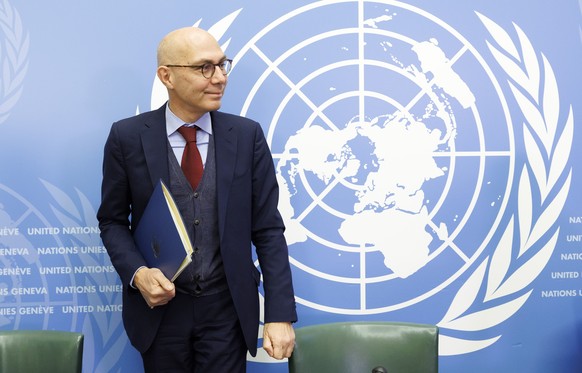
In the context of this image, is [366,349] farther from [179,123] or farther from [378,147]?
[179,123]

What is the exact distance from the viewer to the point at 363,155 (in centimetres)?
306

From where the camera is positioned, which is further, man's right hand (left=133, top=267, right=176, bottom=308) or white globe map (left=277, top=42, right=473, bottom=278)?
white globe map (left=277, top=42, right=473, bottom=278)

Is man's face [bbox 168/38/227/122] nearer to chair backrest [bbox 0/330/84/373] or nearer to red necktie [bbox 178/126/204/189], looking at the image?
red necktie [bbox 178/126/204/189]

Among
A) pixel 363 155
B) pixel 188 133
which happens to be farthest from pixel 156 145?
pixel 363 155

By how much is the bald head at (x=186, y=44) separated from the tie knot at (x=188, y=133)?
9.6 inches

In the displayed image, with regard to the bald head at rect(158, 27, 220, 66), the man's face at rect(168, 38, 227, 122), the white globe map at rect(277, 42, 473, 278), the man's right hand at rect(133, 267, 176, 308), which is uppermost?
the bald head at rect(158, 27, 220, 66)

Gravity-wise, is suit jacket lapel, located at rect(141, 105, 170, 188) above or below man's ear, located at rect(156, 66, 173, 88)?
below

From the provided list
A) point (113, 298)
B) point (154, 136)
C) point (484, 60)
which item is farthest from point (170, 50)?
point (484, 60)

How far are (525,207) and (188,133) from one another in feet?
5.57

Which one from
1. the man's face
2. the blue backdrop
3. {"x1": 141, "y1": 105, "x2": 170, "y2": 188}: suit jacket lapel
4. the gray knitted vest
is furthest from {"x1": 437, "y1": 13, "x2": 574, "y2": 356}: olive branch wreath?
{"x1": 141, "y1": 105, "x2": 170, "y2": 188}: suit jacket lapel

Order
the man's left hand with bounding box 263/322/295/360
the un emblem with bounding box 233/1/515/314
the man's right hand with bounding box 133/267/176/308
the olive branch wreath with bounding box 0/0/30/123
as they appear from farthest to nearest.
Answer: the un emblem with bounding box 233/1/515/314 → the olive branch wreath with bounding box 0/0/30/123 → the man's left hand with bounding box 263/322/295/360 → the man's right hand with bounding box 133/267/176/308

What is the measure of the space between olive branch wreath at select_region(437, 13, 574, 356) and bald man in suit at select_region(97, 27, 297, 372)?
45.6 inches

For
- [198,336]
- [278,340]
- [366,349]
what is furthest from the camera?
[366,349]

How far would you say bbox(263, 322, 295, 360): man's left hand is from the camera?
2.27 m
